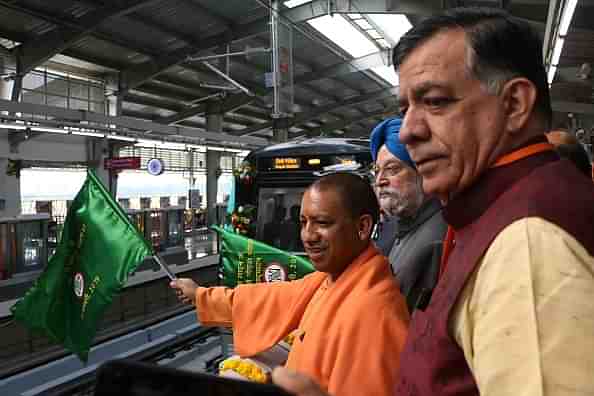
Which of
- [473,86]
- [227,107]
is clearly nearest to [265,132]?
[227,107]

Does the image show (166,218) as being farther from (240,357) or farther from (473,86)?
(473,86)

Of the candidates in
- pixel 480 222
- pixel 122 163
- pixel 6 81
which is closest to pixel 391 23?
pixel 122 163

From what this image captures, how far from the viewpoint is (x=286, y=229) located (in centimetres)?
773

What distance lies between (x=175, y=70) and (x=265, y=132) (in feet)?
38.1

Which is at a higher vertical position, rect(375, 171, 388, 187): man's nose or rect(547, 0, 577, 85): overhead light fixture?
rect(547, 0, 577, 85): overhead light fixture

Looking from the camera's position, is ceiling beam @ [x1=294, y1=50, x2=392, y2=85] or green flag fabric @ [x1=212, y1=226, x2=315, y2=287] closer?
green flag fabric @ [x1=212, y1=226, x2=315, y2=287]

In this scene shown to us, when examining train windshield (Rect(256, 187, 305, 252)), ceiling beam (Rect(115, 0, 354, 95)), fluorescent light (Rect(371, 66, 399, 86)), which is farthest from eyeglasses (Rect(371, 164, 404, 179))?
fluorescent light (Rect(371, 66, 399, 86))

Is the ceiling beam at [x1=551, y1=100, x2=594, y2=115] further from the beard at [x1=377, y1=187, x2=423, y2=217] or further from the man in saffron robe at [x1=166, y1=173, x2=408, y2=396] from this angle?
the man in saffron robe at [x1=166, y1=173, x2=408, y2=396]

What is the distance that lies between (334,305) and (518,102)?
0.91m

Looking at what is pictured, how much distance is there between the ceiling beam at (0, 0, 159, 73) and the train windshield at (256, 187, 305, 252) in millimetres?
5426

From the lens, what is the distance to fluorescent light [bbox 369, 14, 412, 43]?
13523mm

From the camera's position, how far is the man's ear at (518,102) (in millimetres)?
897

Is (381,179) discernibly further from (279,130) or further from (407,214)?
(279,130)

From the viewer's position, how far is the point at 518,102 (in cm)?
91
